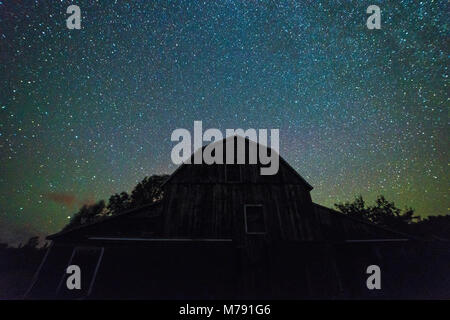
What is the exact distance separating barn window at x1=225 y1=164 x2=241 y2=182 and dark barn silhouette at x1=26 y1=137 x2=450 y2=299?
34cm

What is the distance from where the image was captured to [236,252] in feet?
31.5

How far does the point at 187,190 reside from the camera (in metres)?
11.6

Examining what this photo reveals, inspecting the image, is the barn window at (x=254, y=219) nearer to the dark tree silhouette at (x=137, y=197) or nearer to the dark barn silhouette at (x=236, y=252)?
the dark barn silhouette at (x=236, y=252)

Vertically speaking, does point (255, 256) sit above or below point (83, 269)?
above

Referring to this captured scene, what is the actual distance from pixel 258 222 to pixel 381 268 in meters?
6.81

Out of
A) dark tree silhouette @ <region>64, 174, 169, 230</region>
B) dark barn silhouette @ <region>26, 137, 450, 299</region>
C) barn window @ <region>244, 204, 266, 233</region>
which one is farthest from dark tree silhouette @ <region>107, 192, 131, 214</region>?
barn window @ <region>244, 204, 266, 233</region>

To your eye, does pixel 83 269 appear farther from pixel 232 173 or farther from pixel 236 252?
pixel 232 173

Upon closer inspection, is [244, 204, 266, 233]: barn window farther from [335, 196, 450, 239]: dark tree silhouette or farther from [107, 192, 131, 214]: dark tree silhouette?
[107, 192, 131, 214]: dark tree silhouette

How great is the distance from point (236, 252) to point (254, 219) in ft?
6.57

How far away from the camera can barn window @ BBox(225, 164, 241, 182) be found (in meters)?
12.2

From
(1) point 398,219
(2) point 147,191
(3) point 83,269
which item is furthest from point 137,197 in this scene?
(1) point 398,219

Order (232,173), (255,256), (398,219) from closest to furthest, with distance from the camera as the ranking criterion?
(255,256) → (232,173) → (398,219)

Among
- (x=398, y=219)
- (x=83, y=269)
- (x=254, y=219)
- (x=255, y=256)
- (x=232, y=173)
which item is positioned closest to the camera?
(x=83, y=269)
